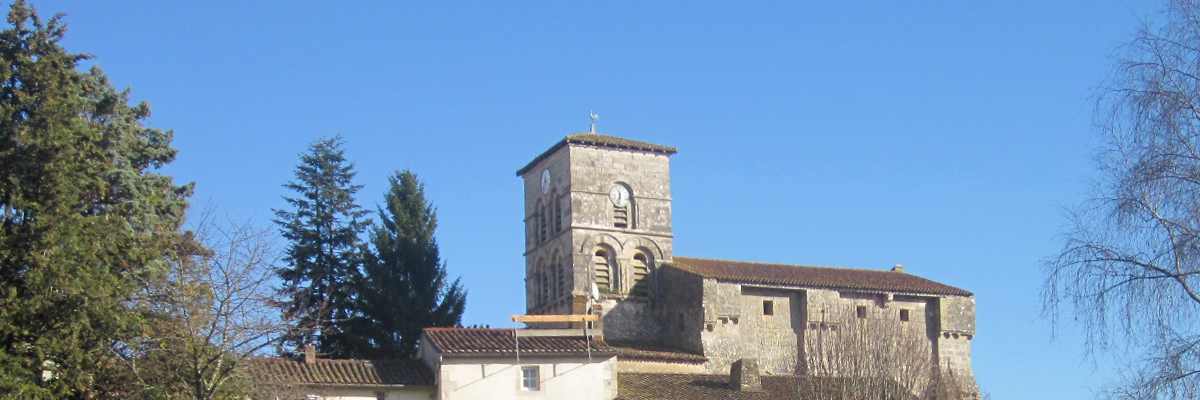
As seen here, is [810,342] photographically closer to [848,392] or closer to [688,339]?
[848,392]

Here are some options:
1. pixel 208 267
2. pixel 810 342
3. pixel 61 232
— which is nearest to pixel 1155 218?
pixel 208 267

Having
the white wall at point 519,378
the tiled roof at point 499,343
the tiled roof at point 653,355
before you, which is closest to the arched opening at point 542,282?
the tiled roof at point 653,355

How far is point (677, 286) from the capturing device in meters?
58.1

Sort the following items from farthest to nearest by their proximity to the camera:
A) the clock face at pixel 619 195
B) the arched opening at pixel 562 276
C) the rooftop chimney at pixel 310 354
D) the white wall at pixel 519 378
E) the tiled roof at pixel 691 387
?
the clock face at pixel 619 195 < the arched opening at pixel 562 276 < the tiled roof at pixel 691 387 < the white wall at pixel 519 378 < the rooftop chimney at pixel 310 354

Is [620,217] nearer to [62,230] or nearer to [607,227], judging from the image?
[607,227]

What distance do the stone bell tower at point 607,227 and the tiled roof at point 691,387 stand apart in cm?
885

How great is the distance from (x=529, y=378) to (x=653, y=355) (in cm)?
1067

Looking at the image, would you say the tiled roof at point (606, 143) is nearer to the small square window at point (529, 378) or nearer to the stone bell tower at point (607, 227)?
the stone bell tower at point (607, 227)

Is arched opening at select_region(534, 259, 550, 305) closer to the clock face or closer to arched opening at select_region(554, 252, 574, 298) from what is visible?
arched opening at select_region(554, 252, 574, 298)

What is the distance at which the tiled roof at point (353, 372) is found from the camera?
4066cm

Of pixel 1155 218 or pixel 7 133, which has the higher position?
pixel 7 133

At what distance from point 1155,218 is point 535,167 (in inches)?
1795

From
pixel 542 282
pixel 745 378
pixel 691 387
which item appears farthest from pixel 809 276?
pixel 691 387

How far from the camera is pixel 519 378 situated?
42906mm
